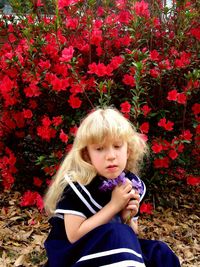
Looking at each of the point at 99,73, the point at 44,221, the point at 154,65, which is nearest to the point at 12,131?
the point at 44,221

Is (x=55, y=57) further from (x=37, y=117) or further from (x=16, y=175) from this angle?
(x=16, y=175)

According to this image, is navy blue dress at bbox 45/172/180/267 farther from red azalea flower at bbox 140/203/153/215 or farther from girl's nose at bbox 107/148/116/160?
red azalea flower at bbox 140/203/153/215

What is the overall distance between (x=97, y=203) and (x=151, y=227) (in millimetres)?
1302

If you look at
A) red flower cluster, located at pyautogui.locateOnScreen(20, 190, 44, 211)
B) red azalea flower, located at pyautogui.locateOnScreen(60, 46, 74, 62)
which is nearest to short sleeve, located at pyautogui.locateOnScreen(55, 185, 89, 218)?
red azalea flower, located at pyautogui.locateOnScreen(60, 46, 74, 62)

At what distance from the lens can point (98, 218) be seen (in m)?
1.97

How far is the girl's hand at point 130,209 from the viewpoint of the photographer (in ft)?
6.66

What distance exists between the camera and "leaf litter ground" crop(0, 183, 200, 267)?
2.84 meters

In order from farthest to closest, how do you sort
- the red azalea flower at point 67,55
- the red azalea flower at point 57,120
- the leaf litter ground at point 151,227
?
the red azalea flower at point 57,120 < the leaf litter ground at point 151,227 < the red azalea flower at point 67,55

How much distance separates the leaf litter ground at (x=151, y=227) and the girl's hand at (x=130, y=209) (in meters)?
0.88

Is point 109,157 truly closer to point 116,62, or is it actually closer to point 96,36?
point 116,62

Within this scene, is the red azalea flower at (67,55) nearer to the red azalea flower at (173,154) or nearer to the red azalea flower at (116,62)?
the red azalea flower at (116,62)

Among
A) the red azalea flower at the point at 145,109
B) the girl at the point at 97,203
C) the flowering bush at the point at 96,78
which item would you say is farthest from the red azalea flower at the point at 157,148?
the girl at the point at 97,203

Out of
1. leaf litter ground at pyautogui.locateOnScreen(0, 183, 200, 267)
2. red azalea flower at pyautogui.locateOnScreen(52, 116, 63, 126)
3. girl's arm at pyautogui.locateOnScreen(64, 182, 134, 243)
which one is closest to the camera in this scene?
girl's arm at pyautogui.locateOnScreen(64, 182, 134, 243)

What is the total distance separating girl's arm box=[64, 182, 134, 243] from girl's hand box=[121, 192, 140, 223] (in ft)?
0.10
